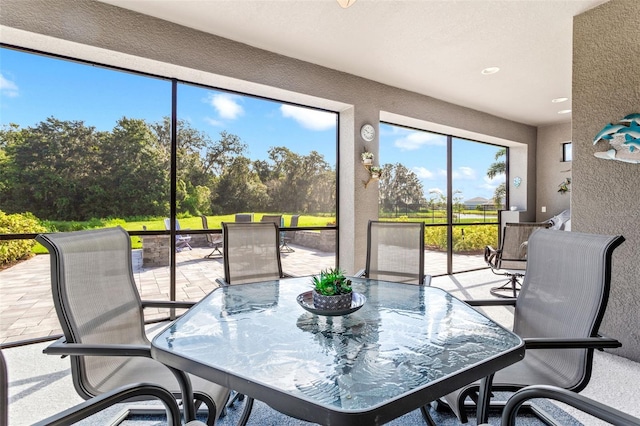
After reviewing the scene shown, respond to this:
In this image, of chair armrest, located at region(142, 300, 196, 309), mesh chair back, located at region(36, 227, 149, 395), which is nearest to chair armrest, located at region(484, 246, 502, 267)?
chair armrest, located at region(142, 300, 196, 309)

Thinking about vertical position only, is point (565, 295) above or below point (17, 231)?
below

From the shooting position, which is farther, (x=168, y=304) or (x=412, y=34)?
(x=412, y=34)

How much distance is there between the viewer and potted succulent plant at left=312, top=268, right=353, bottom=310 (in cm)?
146

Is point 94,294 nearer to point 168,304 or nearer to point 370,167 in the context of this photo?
point 168,304

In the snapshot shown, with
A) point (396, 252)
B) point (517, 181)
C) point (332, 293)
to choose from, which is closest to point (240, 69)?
point (396, 252)

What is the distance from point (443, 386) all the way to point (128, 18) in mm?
3566

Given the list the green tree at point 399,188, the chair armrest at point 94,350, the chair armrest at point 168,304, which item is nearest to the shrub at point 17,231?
the chair armrest at point 168,304

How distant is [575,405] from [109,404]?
1315 mm

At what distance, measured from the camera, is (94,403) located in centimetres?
89

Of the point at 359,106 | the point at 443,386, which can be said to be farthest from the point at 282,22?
the point at 443,386

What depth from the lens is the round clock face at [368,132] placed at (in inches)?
169

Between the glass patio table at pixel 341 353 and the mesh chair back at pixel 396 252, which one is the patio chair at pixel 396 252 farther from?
the glass patio table at pixel 341 353

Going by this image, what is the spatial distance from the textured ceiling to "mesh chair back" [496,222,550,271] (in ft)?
6.40

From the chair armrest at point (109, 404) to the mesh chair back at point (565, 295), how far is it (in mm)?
1549
